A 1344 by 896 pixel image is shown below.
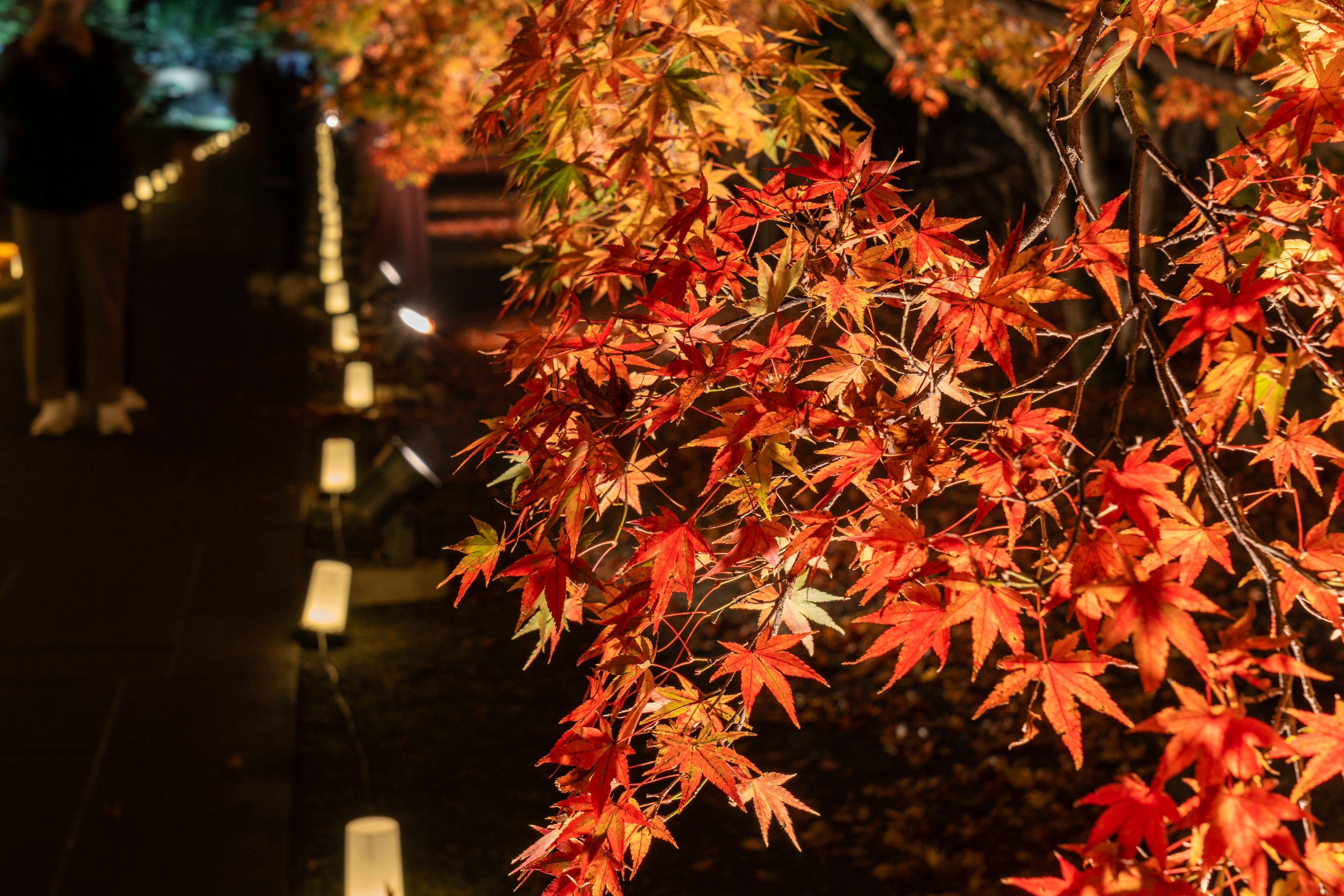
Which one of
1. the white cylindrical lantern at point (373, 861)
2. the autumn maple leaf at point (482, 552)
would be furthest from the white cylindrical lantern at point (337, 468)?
the autumn maple leaf at point (482, 552)

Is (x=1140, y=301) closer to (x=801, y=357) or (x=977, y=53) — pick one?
(x=801, y=357)

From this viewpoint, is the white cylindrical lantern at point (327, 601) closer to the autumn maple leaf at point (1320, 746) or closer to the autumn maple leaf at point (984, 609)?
the autumn maple leaf at point (984, 609)

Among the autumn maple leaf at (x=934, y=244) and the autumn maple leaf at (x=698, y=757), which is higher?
the autumn maple leaf at (x=934, y=244)

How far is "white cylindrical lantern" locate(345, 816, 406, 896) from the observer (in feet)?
11.1

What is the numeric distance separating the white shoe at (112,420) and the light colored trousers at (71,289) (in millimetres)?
113

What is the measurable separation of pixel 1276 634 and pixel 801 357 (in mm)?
831

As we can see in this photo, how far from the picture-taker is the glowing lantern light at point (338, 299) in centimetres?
1010

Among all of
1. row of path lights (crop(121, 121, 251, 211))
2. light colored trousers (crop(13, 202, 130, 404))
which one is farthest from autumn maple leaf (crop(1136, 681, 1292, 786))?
row of path lights (crop(121, 121, 251, 211))

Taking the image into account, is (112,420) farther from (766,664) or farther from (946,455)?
(946,455)

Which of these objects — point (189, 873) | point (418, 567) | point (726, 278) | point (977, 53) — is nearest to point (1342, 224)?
point (726, 278)

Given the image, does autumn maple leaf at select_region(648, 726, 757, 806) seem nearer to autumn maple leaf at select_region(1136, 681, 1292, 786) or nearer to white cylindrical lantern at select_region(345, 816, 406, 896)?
autumn maple leaf at select_region(1136, 681, 1292, 786)

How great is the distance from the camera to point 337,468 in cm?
655

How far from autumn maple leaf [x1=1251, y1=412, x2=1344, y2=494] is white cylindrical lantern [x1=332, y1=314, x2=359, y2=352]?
813cm

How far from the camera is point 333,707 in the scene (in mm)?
4762
